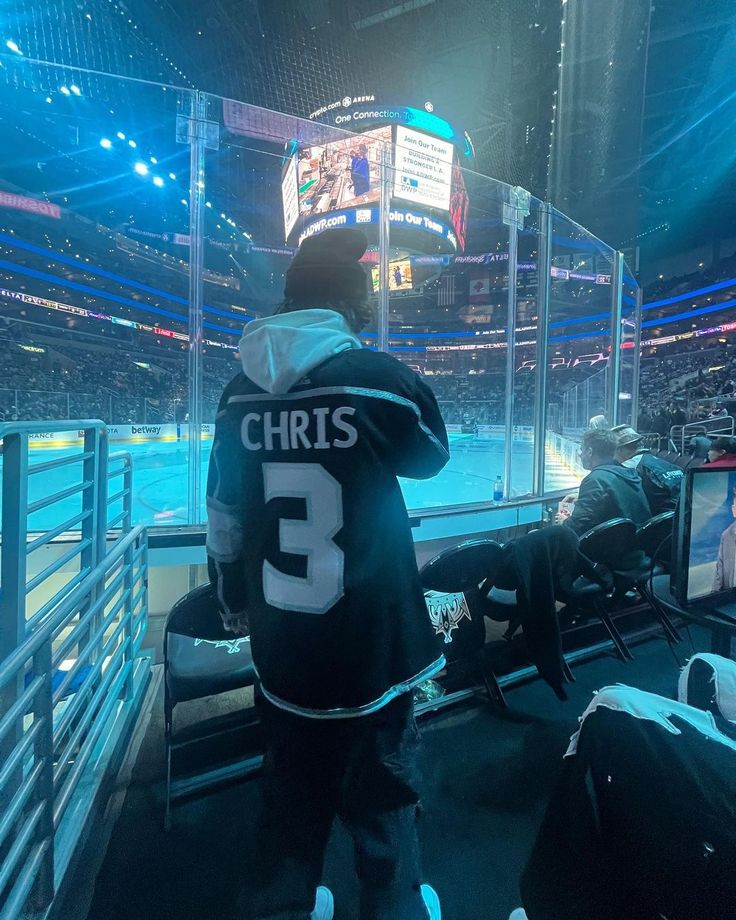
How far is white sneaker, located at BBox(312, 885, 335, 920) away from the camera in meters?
1.10

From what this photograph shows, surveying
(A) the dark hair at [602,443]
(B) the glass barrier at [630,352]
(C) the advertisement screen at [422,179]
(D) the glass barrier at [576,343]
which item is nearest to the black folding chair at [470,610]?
(A) the dark hair at [602,443]

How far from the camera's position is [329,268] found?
974 millimetres

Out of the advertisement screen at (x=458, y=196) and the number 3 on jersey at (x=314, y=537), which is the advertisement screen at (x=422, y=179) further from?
the number 3 on jersey at (x=314, y=537)

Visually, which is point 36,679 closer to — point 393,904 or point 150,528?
point 393,904

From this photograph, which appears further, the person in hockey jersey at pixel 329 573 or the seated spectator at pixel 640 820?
the person in hockey jersey at pixel 329 573

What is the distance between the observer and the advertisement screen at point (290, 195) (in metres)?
4.60

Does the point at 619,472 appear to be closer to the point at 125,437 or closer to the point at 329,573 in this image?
the point at 329,573

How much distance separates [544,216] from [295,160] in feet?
8.24

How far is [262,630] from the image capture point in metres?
0.95

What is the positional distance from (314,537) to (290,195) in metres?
6.36

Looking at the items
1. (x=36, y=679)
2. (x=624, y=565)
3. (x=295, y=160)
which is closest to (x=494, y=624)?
(x=624, y=565)

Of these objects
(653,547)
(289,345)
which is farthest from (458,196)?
(289,345)

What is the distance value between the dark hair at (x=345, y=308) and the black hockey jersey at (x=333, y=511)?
0.07 meters

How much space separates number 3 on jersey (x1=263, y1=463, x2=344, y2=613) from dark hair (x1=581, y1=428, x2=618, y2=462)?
308 cm
